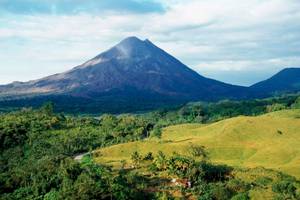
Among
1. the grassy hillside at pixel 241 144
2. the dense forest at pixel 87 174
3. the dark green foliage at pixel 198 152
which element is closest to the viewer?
the dense forest at pixel 87 174

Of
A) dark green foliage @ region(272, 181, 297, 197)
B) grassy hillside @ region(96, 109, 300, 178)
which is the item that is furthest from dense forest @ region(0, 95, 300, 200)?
grassy hillside @ region(96, 109, 300, 178)

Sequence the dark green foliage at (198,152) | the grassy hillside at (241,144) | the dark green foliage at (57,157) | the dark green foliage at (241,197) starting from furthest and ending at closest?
the dark green foliage at (198,152)
the grassy hillside at (241,144)
the dark green foliage at (57,157)
the dark green foliage at (241,197)

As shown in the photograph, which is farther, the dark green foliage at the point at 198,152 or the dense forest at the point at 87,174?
the dark green foliage at the point at 198,152

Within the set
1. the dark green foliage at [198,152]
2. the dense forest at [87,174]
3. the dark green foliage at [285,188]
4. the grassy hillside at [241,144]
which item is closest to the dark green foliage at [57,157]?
the dense forest at [87,174]

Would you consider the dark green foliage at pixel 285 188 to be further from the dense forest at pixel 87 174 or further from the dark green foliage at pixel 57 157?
the dark green foliage at pixel 57 157

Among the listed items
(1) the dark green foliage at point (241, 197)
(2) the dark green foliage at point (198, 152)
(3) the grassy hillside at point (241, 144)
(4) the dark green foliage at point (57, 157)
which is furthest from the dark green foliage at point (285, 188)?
(2) the dark green foliage at point (198, 152)

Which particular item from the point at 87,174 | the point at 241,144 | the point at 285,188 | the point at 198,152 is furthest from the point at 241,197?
the point at 241,144

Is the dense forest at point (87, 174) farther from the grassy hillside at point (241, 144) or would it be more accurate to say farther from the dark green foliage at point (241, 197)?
the grassy hillside at point (241, 144)

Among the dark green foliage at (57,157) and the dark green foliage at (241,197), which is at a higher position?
the dark green foliage at (57,157)

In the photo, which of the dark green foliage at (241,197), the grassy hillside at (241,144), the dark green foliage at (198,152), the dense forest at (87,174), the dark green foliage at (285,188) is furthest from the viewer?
the dark green foliage at (198,152)
